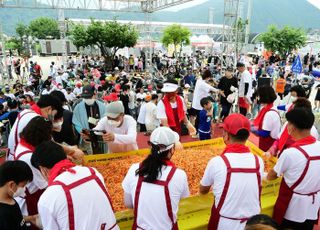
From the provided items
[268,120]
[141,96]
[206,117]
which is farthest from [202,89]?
[268,120]

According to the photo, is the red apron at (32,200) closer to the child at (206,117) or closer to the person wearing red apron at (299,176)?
the person wearing red apron at (299,176)

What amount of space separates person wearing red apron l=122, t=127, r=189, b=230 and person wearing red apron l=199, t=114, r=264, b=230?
0.93 feet

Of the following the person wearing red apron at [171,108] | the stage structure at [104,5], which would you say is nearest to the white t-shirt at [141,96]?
the person wearing red apron at [171,108]

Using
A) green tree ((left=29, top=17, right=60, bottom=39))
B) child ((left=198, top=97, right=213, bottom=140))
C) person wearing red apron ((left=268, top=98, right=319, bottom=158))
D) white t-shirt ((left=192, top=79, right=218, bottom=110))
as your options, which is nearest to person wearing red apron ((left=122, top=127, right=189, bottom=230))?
person wearing red apron ((left=268, top=98, right=319, bottom=158))

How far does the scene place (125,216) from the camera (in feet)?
8.25

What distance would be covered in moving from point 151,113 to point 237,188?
4.93m

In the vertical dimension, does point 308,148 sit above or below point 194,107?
above

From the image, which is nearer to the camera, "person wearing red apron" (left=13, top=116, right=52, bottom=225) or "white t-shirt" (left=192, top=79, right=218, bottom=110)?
"person wearing red apron" (left=13, top=116, right=52, bottom=225)

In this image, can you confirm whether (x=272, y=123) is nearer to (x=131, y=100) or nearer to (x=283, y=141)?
(x=283, y=141)

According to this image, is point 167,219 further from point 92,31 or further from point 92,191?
point 92,31

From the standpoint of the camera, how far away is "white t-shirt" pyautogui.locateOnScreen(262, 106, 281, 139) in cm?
369

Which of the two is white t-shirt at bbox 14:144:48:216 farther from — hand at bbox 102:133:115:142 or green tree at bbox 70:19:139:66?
green tree at bbox 70:19:139:66

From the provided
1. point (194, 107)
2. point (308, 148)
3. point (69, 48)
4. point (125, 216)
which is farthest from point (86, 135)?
point (69, 48)

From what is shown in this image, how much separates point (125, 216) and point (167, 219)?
0.56 meters
